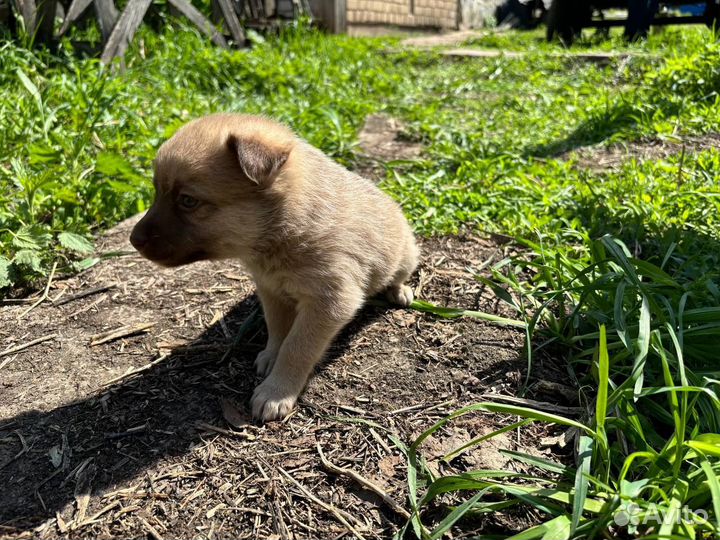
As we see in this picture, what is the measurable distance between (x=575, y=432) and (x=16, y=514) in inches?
83.2

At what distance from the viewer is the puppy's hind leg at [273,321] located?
2.91m

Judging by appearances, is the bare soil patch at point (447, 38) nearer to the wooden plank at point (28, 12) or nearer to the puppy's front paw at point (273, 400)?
the wooden plank at point (28, 12)

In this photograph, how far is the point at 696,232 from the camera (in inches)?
134

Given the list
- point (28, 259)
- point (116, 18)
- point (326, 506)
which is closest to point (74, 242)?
point (28, 259)

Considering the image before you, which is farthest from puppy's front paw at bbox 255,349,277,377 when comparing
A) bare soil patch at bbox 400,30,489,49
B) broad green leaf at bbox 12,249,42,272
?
bare soil patch at bbox 400,30,489,49

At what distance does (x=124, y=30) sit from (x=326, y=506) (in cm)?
670

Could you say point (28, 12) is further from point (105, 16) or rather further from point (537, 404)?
point (537, 404)

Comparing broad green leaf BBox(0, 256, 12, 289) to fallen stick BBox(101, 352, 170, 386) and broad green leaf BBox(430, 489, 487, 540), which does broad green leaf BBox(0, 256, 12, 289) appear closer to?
fallen stick BBox(101, 352, 170, 386)

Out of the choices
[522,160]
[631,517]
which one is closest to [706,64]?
[522,160]

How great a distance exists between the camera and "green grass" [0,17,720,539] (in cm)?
193

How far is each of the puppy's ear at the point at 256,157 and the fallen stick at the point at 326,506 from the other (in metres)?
1.23

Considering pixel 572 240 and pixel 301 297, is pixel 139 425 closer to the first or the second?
pixel 301 297

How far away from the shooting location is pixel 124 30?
6.92 metres

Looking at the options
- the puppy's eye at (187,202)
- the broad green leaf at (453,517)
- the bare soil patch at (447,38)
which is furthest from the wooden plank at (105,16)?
the bare soil patch at (447,38)
